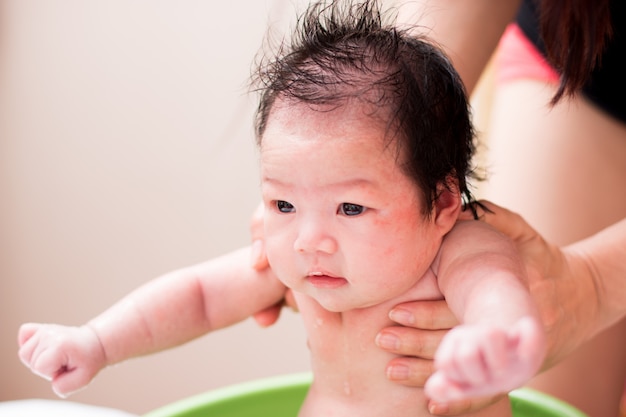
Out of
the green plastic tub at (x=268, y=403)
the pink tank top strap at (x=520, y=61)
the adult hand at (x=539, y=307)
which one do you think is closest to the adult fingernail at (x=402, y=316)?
the adult hand at (x=539, y=307)

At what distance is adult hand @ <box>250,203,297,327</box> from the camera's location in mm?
1026

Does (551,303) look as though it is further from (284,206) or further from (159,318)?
(159,318)

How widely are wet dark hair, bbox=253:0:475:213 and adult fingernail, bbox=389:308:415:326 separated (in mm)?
111

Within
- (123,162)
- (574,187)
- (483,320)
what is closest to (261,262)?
(483,320)

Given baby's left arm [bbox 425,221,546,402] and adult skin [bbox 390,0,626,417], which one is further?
adult skin [bbox 390,0,626,417]

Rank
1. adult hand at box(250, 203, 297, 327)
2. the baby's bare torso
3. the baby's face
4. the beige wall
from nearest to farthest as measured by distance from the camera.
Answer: the baby's face, the baby's bare torso, adult hand at box(250, 203, 297, 327), the beige wall

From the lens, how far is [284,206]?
845 millimetres

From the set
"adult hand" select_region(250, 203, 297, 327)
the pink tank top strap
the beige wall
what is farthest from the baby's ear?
the beige wall

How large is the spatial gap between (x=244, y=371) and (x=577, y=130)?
1.02 m

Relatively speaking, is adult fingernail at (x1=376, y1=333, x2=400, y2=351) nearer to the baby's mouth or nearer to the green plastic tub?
the baby's mouth

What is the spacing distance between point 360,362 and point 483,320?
245 mm

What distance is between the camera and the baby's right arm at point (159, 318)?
958 millimetres

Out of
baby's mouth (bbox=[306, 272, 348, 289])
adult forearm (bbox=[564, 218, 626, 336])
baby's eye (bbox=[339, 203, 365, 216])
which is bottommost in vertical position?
baby's mouth (bbox=[306, 272, 348, 289])

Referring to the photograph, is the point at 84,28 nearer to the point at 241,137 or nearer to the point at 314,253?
the point at 241,137
